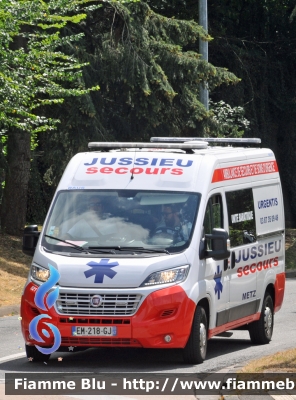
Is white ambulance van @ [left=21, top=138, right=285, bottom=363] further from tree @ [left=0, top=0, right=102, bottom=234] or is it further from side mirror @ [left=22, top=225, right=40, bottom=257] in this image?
tree @ [left=0, top=0, right=102, bottom=234]

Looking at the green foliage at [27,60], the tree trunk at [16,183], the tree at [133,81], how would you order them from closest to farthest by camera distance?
the green foliage at [27,60], the tree at [133,81], the tree trunk at [16,183]

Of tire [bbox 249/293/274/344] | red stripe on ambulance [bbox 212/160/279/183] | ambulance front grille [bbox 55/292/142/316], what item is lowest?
tire [bbox 249/293/274/344]

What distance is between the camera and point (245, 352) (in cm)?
1162

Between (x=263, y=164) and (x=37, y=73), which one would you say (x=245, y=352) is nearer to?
(x=263, y=164)

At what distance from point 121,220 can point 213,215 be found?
3.78 ft

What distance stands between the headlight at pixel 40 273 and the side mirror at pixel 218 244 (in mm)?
1751

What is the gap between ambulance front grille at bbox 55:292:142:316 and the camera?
A: 9812 mm

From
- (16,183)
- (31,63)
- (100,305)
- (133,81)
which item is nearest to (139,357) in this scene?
(100,305)

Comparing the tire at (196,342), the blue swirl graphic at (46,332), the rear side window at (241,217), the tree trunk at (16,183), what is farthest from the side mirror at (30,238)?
the tree trunk at (16,183)

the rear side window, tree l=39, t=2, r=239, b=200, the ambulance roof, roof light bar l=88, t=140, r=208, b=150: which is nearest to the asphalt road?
the rear side window

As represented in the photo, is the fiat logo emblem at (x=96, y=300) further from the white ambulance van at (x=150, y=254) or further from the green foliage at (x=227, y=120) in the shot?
the green foliage at (x=227, y=120)

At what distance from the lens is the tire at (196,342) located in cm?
1019

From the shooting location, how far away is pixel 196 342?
10211 millimetres

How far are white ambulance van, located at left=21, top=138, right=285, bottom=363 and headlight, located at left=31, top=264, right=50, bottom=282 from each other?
0.04 feet
